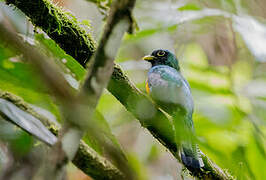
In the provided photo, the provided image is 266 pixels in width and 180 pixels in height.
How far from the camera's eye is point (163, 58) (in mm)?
3660

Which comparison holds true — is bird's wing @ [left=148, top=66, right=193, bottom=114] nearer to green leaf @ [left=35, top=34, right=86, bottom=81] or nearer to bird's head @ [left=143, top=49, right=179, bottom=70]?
green leaf @ [left=35, top=34, right=86, bottom=81]

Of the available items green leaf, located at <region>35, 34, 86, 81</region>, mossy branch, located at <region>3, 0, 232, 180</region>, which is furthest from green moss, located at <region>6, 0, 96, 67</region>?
green leaf, located at <region>35, 34, 86, 81</region>

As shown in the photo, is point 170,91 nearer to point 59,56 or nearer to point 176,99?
point 176,99

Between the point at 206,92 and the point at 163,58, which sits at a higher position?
the point at 163,58

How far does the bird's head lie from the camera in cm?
363

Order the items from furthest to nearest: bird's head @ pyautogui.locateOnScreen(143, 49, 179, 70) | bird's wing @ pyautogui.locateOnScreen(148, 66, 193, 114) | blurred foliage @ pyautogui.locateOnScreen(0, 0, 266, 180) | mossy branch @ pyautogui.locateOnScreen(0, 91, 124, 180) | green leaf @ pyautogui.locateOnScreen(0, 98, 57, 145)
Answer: bird's head @ pyautogui.locateOnScreen(143, 49, 179, 70), bird's wing @ pyautogui.locateOnScreen(148, 66, 193, 114), blurred foliage @ pyautogui.locateOnScreen(0, 0, 266, 180), mossy branch @ pyautogui.locateOnScreen(0, 91, 124, 180), green leaf @ pyautogui.locateOnScreen(0, 98, 57, 145)

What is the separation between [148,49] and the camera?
669cm

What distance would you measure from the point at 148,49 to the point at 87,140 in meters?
4.63

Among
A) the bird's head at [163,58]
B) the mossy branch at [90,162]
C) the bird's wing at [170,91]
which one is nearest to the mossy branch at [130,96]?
the mossy branch at [90,162]

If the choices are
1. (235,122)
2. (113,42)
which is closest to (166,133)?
(113,42)

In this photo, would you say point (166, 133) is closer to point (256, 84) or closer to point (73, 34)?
point (73, 34)

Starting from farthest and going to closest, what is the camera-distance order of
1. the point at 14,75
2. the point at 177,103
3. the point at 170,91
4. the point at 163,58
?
the point at 163,58 < the point at 170,91 < the point at 177,103 < the point at 14,75

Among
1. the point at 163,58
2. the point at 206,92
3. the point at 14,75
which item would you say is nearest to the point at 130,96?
the point at 14,75

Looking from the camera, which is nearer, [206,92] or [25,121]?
[25,121]
